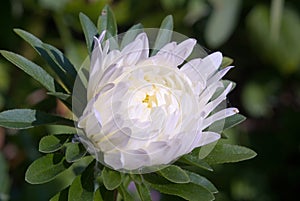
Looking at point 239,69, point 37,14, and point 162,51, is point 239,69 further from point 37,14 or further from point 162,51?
point 162,51

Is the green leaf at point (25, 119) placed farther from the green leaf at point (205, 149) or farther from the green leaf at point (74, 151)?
the green leaf at point (205, 149)

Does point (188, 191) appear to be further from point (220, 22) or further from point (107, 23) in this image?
point (220, 22)

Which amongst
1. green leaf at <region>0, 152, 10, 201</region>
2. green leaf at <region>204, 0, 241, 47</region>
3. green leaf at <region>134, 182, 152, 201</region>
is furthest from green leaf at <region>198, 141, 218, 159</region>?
green leaf at <region>204, 0, 241, 47</region>

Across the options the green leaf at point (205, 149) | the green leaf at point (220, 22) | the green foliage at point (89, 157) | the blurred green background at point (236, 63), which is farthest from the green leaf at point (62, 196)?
the green leaf at point (220, 22)

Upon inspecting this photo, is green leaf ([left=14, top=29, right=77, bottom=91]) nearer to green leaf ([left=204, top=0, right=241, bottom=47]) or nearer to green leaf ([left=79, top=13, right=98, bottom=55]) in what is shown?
green leaf ([left=79, top=13, right=98, bottom=55])

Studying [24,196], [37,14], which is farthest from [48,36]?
[24,196]
